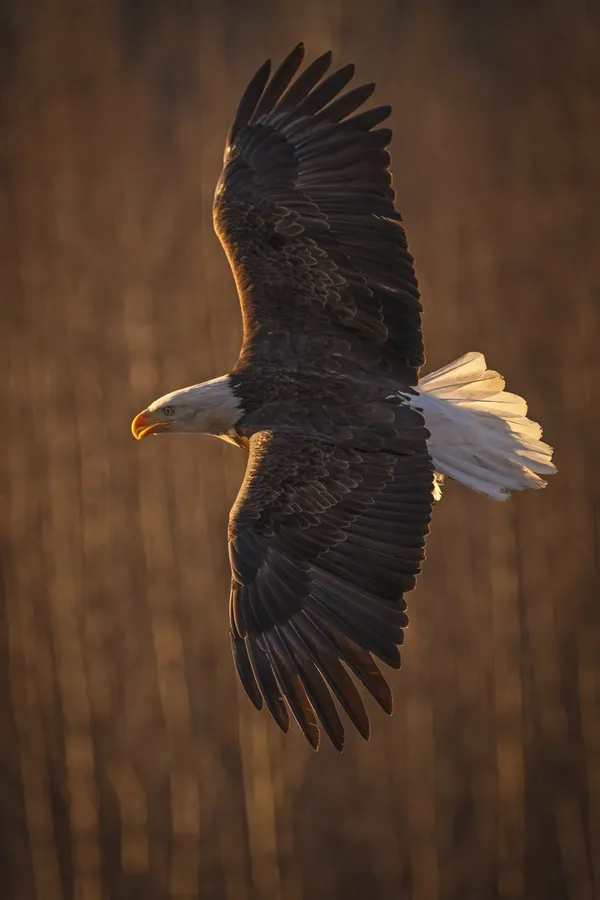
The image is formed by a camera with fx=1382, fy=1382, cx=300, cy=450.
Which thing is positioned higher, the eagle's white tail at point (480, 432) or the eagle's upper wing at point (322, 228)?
the eagle's upper wing at point (322, 228)

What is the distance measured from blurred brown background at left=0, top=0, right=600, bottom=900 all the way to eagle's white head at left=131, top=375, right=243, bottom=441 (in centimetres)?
109

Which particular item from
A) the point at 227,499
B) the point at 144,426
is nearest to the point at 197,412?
the point at 144,426

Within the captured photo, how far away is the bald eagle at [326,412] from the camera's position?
3.07 m

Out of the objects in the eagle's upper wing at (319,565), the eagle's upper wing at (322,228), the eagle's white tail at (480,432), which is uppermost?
the eagle's upper wing at (322,228)

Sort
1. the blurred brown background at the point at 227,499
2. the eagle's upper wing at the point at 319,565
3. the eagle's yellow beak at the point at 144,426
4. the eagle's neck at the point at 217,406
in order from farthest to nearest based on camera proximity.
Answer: the blurred brown background at the point at 227,499 < the eagle's yellow beak at the point at 144,426 < the eagle's neck at the point at 217,406 < the eagle's upper wing at the point at 319,565

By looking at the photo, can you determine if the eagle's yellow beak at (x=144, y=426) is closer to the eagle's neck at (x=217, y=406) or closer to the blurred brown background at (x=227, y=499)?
the eagle's neck at (x=217, y=406)

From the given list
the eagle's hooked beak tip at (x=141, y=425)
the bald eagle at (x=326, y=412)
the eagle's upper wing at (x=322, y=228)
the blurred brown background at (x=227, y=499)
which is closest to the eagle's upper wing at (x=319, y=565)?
the bald eagle at (x=326, y=412)

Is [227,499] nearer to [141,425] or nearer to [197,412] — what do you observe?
[141,425]

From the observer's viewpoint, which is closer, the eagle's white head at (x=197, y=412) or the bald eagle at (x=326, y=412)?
the bald eagle at (x=326, y=412)

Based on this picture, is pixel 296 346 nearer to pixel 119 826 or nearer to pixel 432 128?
pixel 432 128

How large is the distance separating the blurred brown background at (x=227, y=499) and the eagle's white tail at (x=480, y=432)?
1.09 metres

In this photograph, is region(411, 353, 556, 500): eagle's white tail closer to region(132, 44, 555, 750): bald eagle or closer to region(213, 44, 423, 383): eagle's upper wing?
region(132, 44, 555, 750): bald eagle

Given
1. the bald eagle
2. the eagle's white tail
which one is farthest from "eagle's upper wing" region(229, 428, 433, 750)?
the eagle's white tail

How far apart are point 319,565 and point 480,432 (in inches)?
24.2
